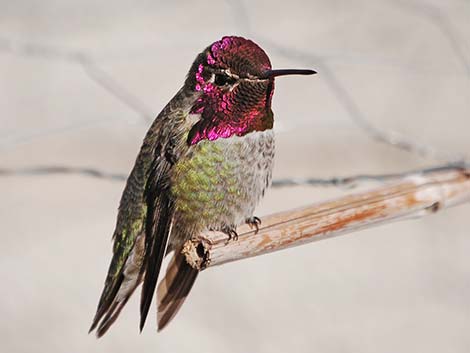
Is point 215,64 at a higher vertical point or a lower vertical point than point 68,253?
higher

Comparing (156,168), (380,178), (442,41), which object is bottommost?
(442,41)

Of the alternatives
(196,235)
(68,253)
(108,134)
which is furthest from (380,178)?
(108,134)

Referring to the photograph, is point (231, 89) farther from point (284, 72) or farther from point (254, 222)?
point (254, 222)

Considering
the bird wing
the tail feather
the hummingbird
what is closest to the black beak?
the hummingbird

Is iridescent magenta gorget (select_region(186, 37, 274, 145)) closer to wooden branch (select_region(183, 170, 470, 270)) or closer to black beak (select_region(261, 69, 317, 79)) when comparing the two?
black beak (select_region(261, 69, 317, 79))

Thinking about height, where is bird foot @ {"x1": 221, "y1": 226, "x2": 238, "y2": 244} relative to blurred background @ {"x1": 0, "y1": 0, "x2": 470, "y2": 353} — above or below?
above

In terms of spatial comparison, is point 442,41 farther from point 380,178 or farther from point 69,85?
point 380,178
